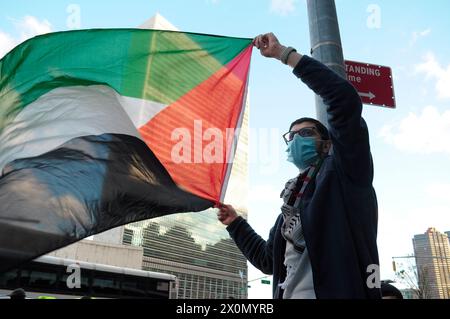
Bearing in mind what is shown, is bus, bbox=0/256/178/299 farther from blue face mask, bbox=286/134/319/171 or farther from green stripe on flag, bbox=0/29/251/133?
blue face mask, bbox=286/134/319/171

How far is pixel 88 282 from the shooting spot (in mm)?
12758

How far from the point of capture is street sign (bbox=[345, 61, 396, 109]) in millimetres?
3709

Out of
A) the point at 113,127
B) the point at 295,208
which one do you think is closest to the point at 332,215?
Answer: the point at 295,208

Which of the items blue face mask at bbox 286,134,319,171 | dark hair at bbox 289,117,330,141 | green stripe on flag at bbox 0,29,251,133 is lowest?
blue face mask at bbox 286,134,319,171

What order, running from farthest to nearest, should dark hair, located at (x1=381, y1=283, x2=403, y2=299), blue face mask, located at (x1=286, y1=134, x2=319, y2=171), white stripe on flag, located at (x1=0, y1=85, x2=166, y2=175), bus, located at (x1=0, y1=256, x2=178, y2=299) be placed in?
bus, located at (x1=0, y1=256, x2=178, y2=299) → dark hair, located at (x1=381, y1=283, x2=403, y2=299) → white stripe on flag, located at (x1=0, y1=85, x2=166, y2=175) → blue face mask, located at (x1=286, y1=134, x2=319, y2=171)

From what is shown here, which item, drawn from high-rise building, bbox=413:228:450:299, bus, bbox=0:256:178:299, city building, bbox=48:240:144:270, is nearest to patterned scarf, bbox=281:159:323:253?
bus, bbox=0:256:178:299

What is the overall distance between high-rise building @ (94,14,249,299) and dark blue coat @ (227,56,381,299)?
2554 inches

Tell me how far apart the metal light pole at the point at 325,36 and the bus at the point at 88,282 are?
9.48m

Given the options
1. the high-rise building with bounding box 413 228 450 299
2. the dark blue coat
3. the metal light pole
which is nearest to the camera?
the dark blue coat

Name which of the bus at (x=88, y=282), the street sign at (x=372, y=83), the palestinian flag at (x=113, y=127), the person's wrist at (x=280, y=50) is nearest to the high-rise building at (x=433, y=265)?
the bus at (x=88, y=282)

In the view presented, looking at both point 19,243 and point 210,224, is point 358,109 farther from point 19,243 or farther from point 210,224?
point 210,224

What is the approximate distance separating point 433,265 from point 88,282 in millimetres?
33416

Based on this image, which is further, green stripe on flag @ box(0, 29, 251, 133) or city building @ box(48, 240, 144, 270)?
city building @ box(48, 240, 144, 270)

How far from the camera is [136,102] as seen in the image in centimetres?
321
